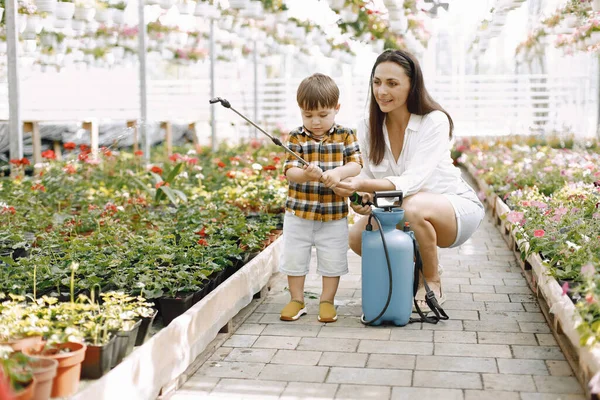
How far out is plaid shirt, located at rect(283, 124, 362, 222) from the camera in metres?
3.30

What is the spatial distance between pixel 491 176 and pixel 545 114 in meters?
8.96

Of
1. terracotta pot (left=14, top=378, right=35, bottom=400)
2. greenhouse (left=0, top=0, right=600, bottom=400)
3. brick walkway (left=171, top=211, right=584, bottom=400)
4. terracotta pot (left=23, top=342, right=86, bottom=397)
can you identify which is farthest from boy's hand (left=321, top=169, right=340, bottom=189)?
terracotta pot (left=14, top=378, right=35, bottom=400)

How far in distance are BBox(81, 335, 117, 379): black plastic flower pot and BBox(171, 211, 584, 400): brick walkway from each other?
1.03 ft

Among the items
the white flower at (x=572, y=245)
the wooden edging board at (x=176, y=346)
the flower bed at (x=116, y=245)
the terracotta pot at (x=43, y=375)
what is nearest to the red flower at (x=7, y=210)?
the flower bed at (x=116, y=245)

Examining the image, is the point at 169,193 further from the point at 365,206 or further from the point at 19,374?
the point at 19,374

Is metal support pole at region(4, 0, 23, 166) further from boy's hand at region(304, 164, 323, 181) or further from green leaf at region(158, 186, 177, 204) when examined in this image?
boy's hand at region(304, 164, 323, 181)

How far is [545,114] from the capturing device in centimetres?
1504

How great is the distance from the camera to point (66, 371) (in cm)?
206

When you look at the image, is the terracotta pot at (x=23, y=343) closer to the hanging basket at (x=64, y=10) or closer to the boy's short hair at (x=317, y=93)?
the boy's short hair at (x=317, y=93)

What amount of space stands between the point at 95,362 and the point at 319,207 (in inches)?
52.7

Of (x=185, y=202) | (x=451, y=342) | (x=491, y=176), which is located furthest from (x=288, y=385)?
(x=491, y=176)

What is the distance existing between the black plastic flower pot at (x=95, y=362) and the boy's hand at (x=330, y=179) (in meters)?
1.16

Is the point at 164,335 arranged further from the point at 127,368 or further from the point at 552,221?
the point at 552,221

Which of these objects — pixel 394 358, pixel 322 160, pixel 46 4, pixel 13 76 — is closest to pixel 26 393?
pixel 394 358
